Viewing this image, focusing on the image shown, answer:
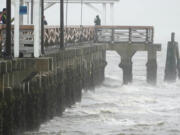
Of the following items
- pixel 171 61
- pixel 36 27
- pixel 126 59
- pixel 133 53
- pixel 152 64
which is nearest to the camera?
pixel 36 27

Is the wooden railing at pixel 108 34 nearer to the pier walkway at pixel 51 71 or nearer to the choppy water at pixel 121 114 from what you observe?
Result: the pier walkway at pixel 51 71

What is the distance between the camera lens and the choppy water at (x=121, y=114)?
28.3 metres

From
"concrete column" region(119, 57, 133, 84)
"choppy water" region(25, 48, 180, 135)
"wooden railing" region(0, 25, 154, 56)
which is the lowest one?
"choppy water" region(25, 48, 180, 135)

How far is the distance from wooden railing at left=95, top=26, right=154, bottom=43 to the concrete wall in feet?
38.5

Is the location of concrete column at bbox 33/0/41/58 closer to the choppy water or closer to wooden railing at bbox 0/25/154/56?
the choppy water

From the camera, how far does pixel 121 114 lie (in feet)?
109

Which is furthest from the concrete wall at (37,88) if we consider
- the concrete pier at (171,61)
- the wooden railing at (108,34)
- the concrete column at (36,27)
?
the concrete pier at (171,61)

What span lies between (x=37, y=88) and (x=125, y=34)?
24.5 m

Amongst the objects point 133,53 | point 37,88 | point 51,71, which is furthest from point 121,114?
point 133,53

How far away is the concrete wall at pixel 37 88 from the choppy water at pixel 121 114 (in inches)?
24.2

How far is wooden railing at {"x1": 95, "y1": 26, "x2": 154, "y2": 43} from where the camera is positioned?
4950cm

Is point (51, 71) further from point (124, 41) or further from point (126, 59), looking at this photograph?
point (124, 41)

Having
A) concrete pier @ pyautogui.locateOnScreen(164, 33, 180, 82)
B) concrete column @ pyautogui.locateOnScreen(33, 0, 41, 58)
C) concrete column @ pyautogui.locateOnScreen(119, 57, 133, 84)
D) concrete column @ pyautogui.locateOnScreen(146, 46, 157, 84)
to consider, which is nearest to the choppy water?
concrete column @ pyautogui.locateOnScreen(146, 46, 157, 84)

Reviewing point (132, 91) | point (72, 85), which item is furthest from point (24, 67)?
point (132, 91)
